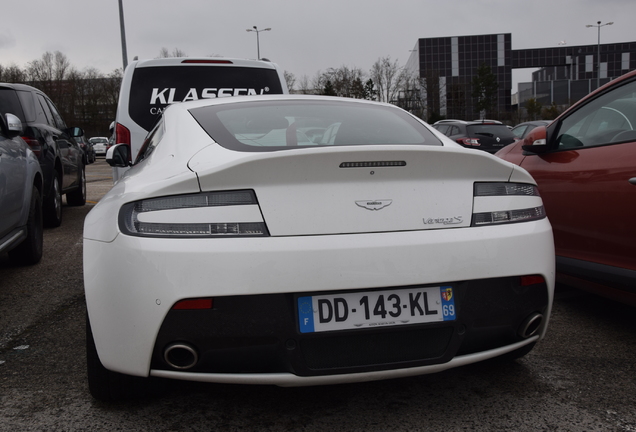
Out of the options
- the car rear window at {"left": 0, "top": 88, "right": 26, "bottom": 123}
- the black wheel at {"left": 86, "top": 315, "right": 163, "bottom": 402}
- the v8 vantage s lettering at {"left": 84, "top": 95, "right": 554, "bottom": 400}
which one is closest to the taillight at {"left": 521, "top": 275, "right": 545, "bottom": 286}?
the v8 vantage s lettering at {"left": 84, "top": 95, "right": 554, "bottom": 400}

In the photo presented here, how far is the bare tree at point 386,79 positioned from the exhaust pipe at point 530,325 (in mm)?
51173

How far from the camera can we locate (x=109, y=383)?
7.87ft

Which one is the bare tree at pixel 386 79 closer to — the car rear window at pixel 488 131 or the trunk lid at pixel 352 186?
the car rear window at pixel 488 131

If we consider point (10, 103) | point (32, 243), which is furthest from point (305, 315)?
point (10, 103)

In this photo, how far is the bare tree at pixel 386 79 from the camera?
52.3m

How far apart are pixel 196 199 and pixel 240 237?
0.20 meters

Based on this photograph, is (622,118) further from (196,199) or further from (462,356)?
(196,199)

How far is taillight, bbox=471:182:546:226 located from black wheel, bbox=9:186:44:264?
4091 mm

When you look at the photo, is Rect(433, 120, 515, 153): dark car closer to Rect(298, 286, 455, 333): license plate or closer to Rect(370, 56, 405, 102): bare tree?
Rect(298, 286, 455, 333): license plate

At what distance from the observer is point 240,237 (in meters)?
2.04

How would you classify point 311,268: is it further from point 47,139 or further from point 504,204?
point 47,139

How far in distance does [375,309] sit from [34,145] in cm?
598

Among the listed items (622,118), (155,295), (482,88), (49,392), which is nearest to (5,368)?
(49,392)

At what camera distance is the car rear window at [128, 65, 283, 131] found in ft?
21.2
